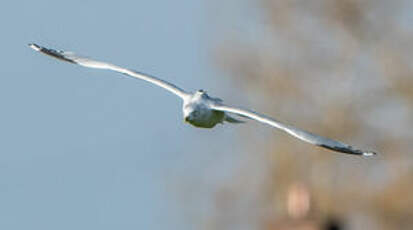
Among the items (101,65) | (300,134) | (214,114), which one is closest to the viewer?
(300,134)

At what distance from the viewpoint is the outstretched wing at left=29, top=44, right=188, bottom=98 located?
14961 mm

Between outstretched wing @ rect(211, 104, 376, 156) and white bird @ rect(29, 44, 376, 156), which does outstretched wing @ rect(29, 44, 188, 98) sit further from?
outstretched wing @ rect(211, 104, 376, 156)

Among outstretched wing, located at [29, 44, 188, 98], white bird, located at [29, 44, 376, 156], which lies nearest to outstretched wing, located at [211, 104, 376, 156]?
white bird, located at [29, 44, 376, 156]

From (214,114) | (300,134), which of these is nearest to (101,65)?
(214,114)

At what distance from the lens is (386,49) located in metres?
29.7

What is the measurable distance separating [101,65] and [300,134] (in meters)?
1.87

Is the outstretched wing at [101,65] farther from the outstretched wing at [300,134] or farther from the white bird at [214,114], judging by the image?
the outstretched wing at [300,134]

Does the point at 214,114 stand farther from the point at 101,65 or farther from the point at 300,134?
the point at 101,65

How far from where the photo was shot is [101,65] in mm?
15594

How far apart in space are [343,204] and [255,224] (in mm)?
1535

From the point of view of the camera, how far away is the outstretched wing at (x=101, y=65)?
14961 millimetres

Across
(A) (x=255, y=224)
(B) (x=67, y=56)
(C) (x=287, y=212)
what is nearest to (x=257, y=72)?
Answer: (A) (x=255, y=224)

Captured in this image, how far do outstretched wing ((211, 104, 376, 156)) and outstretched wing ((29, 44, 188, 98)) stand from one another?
20.1 inches

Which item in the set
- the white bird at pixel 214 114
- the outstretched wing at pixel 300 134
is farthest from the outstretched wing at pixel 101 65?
the outstretched wing at pixel 300 134
